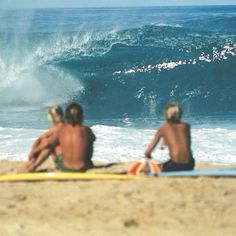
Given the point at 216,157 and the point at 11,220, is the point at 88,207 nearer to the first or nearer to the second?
the point at 11,220

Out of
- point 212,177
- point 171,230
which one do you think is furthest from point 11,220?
point 212,177

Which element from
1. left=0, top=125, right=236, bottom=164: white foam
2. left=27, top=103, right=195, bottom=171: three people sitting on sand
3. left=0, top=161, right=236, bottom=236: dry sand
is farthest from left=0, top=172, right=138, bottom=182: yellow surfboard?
left=0, top=125, right=236, bottom=164: white foam

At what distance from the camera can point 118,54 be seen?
945 inches

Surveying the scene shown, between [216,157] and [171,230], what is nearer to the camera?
[171,230]

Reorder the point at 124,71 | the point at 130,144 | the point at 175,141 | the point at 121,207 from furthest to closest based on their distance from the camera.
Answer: the point at 124,71
the point at 130,144
the point at 175,141
the point at 121,207

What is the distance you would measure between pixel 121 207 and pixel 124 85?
48.5 ft

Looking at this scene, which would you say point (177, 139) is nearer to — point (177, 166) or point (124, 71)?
point (177, 166)

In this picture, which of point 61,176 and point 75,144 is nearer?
point 61,176

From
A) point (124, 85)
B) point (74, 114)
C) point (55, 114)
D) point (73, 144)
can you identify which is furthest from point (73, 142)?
point (124, 85)

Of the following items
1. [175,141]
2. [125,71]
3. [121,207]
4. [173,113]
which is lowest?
[121,207]

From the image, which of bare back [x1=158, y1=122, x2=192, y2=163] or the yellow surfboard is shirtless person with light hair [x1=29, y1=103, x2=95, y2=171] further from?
bare back [x1=158, y1=122, x2=192, y2=163]

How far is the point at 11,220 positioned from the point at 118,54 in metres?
18.5

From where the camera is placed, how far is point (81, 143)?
7.35 meters

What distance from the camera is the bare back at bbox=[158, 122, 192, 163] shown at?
719 centimetres
